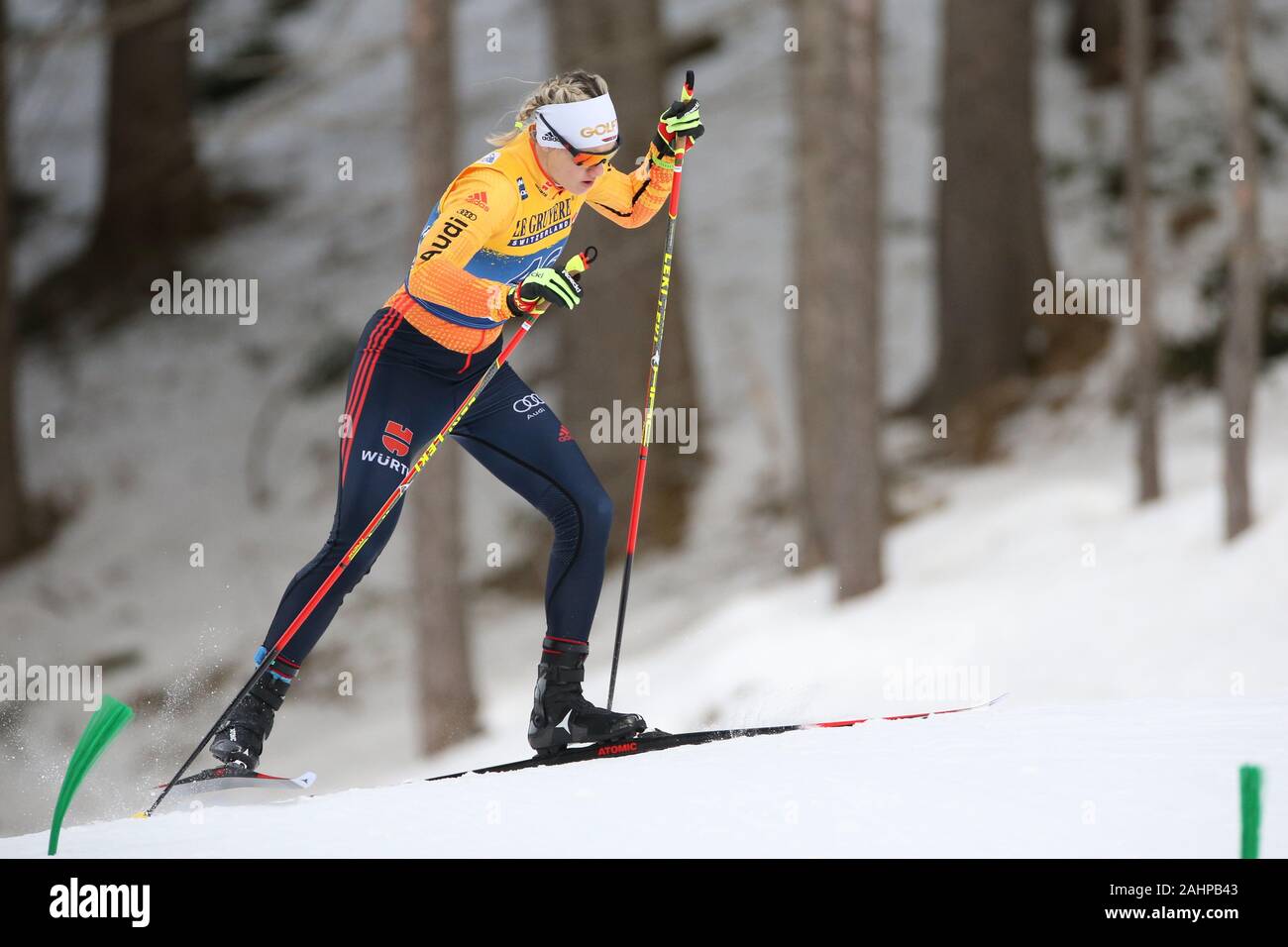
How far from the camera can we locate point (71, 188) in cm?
1805

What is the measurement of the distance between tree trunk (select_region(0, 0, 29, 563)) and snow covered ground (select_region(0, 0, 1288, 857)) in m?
0.37

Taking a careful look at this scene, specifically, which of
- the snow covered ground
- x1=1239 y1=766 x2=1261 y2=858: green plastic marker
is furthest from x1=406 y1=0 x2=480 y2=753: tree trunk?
x1=1239 y1=766 x2=1261 y2=858: green plastic marker

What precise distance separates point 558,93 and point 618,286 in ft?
22.1

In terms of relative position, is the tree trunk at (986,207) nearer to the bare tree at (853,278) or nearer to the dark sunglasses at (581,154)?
the bare tree at (853,278)

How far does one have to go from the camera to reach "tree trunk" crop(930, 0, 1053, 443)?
38.3ft

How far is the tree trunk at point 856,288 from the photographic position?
8672 mm

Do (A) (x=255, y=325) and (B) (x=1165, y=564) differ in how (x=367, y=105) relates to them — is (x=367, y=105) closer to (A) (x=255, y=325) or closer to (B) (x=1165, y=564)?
(A) (x=255, y=325)

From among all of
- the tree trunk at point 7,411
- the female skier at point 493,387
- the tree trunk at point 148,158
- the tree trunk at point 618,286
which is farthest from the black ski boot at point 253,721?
the tree trunk at point 148,158

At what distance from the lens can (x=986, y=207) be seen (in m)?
11.7

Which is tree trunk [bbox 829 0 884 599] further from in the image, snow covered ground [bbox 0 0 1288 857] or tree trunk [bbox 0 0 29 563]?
tree trunk [bbox 0 0 29 563]

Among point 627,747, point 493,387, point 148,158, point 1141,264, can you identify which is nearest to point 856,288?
point 1141,264

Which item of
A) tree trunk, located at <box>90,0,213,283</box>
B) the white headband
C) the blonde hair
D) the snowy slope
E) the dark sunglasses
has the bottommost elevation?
the snowy slope
